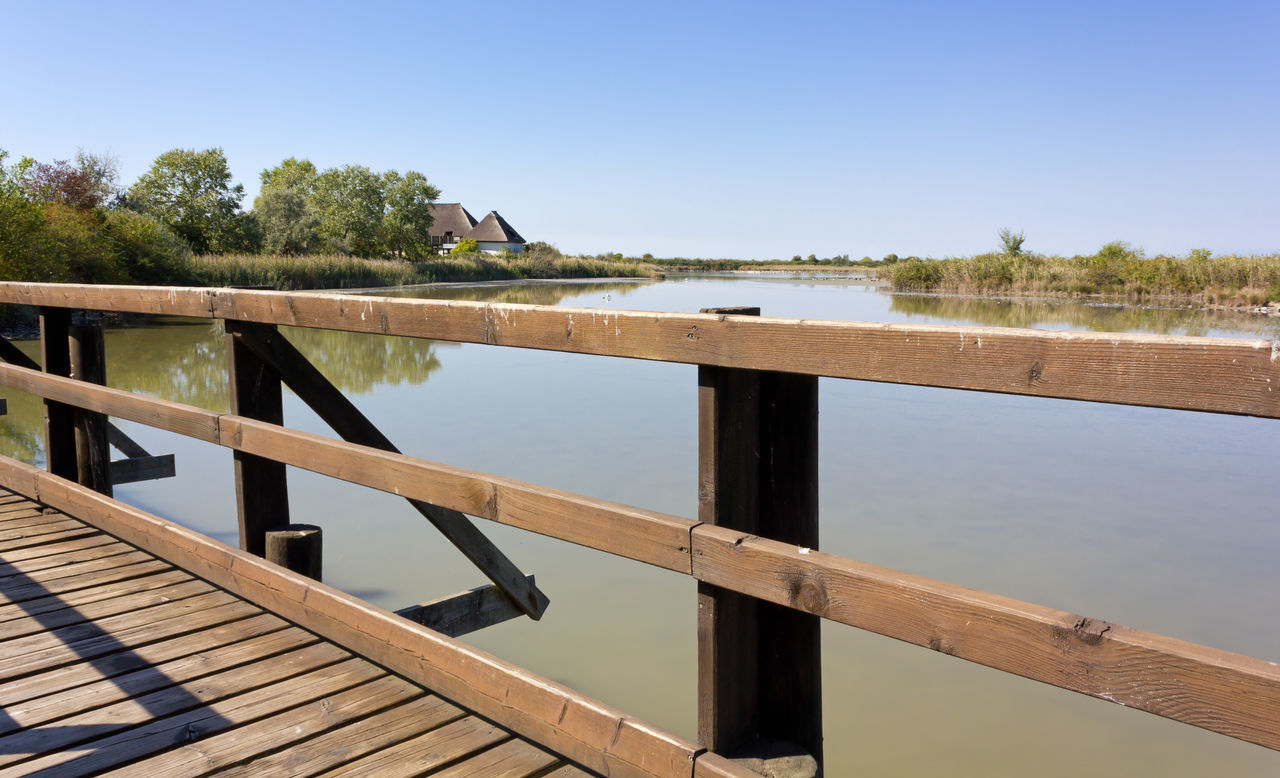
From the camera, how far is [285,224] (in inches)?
1628

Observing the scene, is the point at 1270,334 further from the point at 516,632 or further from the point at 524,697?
the point at 524,697

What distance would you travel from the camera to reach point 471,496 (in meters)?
1.89

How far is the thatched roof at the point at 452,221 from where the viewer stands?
214 ft

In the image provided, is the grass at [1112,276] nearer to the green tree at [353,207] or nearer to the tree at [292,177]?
the green tree at [353,207]

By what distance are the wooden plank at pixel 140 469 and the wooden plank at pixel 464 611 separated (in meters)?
3.22

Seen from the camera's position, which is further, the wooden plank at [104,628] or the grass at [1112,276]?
the grass at [1112,276]

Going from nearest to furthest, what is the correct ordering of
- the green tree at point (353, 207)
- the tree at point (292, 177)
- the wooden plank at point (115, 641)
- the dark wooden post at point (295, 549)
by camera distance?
the wooden plank at point (115, 641)
the dark wooden post at point (295, 549)
the green tree at point (353, 207)
the tree at point (292, 177)

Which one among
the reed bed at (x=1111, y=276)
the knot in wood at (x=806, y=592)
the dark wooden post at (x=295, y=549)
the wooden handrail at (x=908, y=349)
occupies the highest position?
the reed bed at (x=1111, y=276)

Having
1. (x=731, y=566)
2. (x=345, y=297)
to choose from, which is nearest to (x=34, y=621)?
(x=345, y=297)

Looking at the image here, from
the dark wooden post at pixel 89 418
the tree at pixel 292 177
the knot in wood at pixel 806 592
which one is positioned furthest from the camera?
the tree at pixel 292 177

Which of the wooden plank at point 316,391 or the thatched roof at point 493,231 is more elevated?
the thatched roof at point 493,231

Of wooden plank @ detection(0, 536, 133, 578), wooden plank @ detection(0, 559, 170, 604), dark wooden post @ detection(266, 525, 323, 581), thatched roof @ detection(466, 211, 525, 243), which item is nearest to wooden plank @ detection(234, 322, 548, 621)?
dark wooden post @ detection(266, 525, 323, 581)

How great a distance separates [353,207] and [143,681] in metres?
50.9

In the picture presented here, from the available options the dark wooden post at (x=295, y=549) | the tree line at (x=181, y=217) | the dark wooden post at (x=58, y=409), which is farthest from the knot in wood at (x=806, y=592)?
the tree line at (x=181, y=217)
